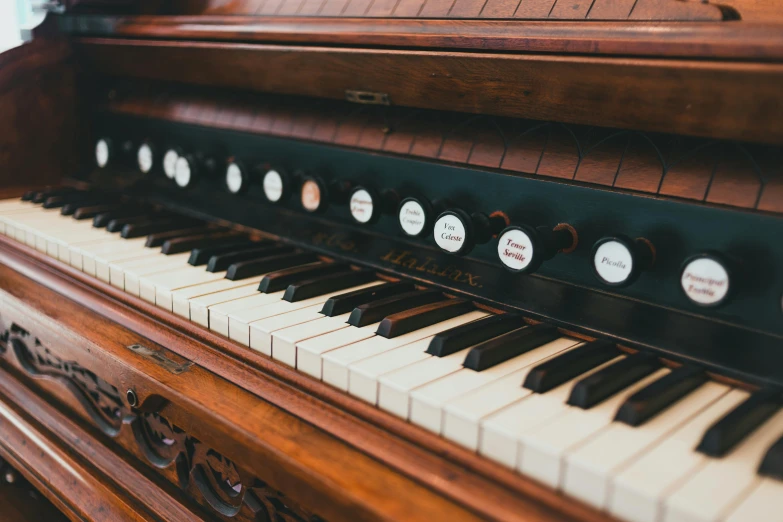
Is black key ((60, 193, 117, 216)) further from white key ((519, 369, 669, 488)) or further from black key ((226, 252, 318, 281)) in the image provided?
white key ((519, 369, 669, 488))

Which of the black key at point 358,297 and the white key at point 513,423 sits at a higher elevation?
the white key at point 513,423

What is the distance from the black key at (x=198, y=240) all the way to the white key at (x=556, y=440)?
1.15 m

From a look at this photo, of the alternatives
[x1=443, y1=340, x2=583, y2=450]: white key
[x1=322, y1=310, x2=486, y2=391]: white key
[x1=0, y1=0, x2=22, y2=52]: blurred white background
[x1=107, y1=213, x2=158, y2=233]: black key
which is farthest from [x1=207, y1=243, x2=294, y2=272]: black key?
[x1=0, y1=0, x2=22, y2=52]: blurred white background

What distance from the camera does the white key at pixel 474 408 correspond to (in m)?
0.94

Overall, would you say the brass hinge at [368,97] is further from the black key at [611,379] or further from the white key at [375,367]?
the black key at [611,379]

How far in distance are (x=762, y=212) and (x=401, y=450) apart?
0.68 m

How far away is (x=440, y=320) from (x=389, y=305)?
0.11m

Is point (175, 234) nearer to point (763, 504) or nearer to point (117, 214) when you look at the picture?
point (117, 214)

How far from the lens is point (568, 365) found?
1.09m

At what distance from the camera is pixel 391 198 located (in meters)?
1.56

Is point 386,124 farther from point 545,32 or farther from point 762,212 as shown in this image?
point 762,212

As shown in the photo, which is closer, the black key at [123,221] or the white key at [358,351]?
the white key at [358,351]

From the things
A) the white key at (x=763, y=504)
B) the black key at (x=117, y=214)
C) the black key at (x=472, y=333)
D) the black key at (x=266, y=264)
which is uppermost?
the white key at (x=763, y=504)

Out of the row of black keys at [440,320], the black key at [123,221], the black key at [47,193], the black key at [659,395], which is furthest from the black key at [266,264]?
the black key at [47,193]
